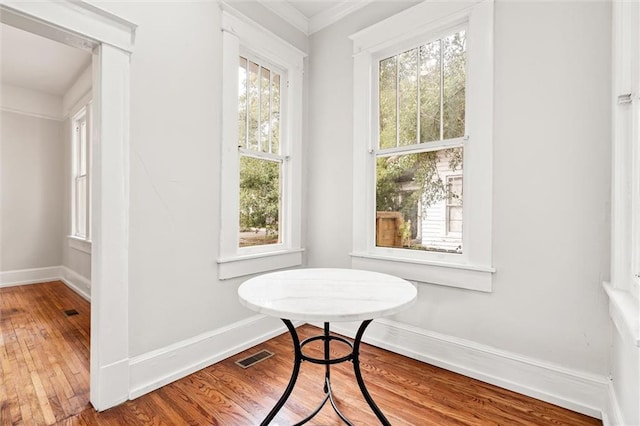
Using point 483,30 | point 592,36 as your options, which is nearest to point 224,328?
point 483,30

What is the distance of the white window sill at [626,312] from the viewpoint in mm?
1043

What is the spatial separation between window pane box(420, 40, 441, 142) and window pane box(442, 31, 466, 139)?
53mm

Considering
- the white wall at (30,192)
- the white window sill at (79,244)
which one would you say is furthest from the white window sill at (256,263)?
the white wall at (30,192)

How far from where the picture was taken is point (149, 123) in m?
1.89

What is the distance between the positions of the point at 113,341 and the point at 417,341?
6.63 ft

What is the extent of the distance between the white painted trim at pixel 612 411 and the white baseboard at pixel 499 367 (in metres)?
0.04

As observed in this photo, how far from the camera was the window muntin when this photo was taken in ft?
7.23

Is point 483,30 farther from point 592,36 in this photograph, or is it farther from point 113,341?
point 113,341

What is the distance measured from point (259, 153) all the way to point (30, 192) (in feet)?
14.8

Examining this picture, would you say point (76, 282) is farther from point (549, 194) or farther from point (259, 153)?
point (549, 194)

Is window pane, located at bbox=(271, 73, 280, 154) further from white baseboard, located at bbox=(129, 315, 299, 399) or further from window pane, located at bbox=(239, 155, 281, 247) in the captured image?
white baseboard, located at bbox=(129, 315, 299, 399)

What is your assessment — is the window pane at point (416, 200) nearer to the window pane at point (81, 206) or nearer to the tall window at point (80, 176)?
the tall window at point (80, 176)

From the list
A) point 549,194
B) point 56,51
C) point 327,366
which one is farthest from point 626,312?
point 56,51

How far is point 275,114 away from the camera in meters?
2.87
